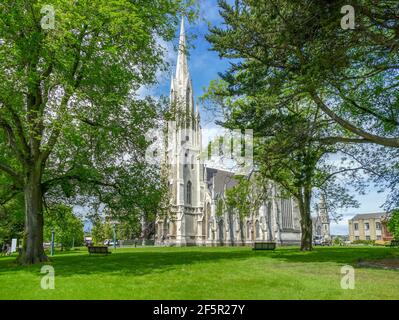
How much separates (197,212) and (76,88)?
6211 cm

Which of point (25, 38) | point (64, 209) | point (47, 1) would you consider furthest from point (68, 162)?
point (47, 1)

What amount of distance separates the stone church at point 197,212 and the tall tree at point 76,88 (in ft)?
167

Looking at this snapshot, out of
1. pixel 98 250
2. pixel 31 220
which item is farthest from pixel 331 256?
pixel 31 220

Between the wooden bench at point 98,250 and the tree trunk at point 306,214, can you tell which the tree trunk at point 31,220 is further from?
the tree trunk at point 306,214

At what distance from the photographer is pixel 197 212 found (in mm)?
76188

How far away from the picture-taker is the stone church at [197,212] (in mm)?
72750

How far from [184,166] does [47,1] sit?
61.8 m

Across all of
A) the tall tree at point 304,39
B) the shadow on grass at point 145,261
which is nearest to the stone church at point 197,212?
the shadow on grass at point 145,261

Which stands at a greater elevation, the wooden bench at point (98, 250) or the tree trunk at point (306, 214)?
the tree trunk at point (306, 214)

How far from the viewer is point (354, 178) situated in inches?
1035

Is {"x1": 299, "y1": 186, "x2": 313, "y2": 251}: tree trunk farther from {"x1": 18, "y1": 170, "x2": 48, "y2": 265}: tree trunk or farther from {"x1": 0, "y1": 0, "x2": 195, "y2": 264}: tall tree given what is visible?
{"x1": 18, "y1": 170, "x2": 48, "y2": 265}: tree trunk

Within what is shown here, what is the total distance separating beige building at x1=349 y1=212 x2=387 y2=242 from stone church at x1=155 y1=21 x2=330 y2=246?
32.2 m

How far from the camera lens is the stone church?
239 feet
